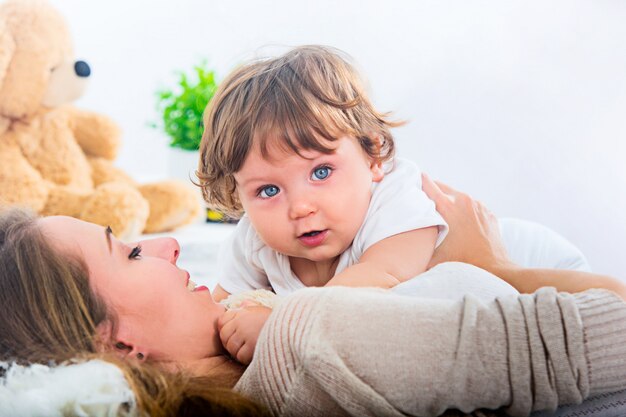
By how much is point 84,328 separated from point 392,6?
3641 millimetres

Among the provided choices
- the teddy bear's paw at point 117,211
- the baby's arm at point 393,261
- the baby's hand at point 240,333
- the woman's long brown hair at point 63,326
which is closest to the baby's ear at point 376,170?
the baby's arm at point 393,261

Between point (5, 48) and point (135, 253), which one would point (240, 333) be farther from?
point (5, 48)

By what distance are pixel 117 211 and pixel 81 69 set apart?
1.99ft

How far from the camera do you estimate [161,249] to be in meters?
1.10

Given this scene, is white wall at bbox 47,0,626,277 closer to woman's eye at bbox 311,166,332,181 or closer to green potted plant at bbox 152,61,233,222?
green potted plant at bbox 152,61,233,222

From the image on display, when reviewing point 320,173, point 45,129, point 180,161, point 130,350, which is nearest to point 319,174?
point 320,173

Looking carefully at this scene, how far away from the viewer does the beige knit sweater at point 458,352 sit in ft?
2.38

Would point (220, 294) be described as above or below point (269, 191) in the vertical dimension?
below

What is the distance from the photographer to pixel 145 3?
15.4ft

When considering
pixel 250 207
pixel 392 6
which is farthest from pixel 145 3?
pixel 250 207

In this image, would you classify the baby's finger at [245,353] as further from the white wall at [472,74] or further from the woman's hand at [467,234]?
the white wall at [472,74]

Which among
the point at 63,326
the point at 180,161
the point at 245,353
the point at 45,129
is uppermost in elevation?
the point at 63,326

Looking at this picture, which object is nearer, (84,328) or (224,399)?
(224,399)

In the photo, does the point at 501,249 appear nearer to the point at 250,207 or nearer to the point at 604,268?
the point at 250,207
